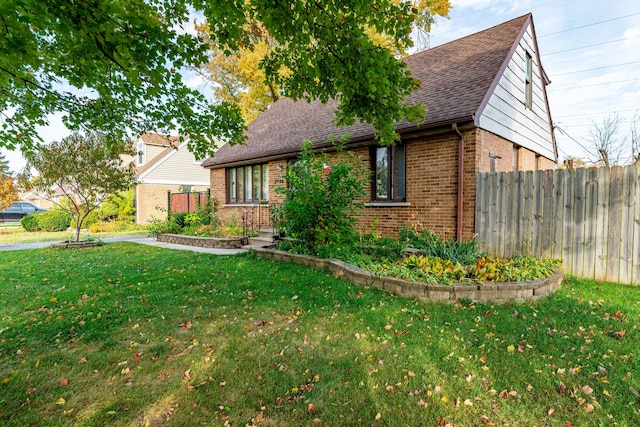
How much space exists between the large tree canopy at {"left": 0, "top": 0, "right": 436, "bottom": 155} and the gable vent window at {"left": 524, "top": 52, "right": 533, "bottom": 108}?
24.7 feet

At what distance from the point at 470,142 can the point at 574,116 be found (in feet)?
61.5

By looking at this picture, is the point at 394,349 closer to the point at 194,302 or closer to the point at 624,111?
the point at 194,302

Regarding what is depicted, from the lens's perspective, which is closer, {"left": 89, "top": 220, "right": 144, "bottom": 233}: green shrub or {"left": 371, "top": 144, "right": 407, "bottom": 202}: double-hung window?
{"left": 371, "top": 144, "right": 407, "bottom": 202}: double-hung window

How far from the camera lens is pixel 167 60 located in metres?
4.16

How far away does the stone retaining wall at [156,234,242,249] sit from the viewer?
35.0ft

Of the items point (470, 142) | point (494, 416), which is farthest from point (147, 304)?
point (470, 142)

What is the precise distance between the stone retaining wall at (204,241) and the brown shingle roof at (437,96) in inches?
127

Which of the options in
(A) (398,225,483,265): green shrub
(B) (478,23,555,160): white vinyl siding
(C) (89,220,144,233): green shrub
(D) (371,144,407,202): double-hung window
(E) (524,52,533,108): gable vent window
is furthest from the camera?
(C) (89,220,144,233): green shrub


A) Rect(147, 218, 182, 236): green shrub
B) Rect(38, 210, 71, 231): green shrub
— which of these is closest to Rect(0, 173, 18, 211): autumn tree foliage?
Rect(38, 210, 71, 231): green shrub

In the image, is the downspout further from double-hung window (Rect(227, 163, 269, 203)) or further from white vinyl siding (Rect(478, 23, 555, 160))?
double-hung window (Rect(227, 163, 269, 203))

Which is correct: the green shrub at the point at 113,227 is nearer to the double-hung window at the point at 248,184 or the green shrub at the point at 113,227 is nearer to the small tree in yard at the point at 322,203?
the double-hung window at the point at 248,184

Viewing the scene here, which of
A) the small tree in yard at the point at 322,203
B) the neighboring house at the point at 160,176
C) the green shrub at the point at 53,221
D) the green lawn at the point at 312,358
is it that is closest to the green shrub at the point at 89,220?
the green shrub at the point at 53,221

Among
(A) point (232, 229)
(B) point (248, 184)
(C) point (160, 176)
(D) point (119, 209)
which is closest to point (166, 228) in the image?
(A) point (232, 229)

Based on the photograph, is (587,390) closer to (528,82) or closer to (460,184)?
(460,184)
